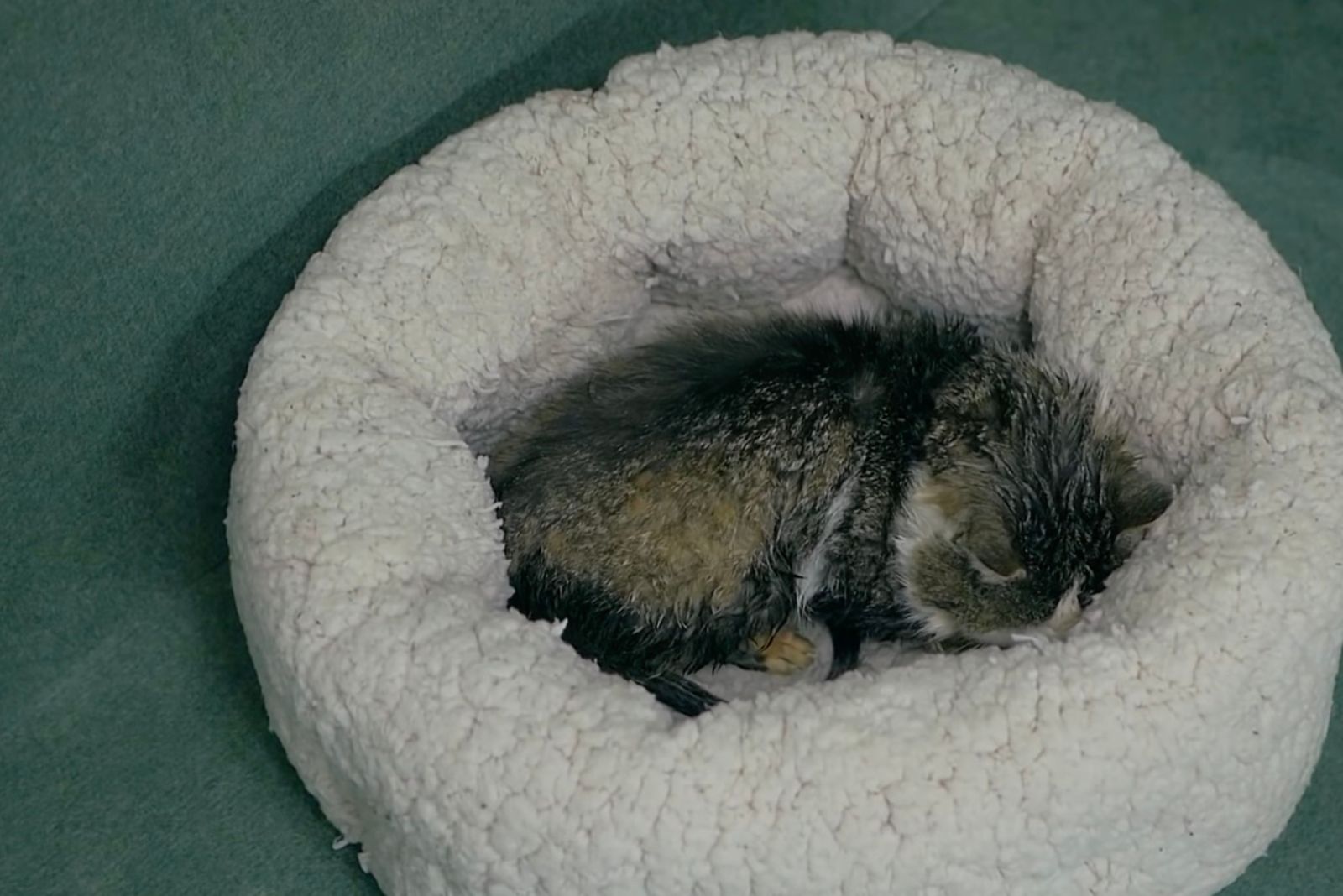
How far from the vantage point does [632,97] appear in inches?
64.8

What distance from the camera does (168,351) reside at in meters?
1.62

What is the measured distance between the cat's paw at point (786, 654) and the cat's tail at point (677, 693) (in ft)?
0.41

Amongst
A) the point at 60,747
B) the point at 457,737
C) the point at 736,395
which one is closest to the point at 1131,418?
the point at 736,395

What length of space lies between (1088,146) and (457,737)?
885 mm

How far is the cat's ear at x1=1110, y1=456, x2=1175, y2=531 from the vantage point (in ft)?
4.88

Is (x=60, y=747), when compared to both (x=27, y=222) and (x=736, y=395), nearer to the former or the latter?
(x=27, y=222)

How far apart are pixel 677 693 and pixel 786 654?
0.63ft

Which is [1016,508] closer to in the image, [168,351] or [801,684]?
[801,684]

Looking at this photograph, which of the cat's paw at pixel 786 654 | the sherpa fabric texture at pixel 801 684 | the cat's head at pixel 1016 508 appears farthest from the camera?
the cat's paw at pixel 786 654

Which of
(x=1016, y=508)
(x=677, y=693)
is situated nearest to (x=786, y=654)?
(x=677, y=693)

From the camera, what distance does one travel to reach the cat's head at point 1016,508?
1454 mm

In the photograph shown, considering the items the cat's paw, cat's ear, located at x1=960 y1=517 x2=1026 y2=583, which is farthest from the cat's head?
the cat's paw

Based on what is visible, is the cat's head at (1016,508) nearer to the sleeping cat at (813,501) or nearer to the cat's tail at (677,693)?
the sleeping cat at (813,501)

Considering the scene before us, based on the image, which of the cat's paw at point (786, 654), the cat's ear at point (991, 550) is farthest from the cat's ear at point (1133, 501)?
the cat's paw at point (786, 654)
